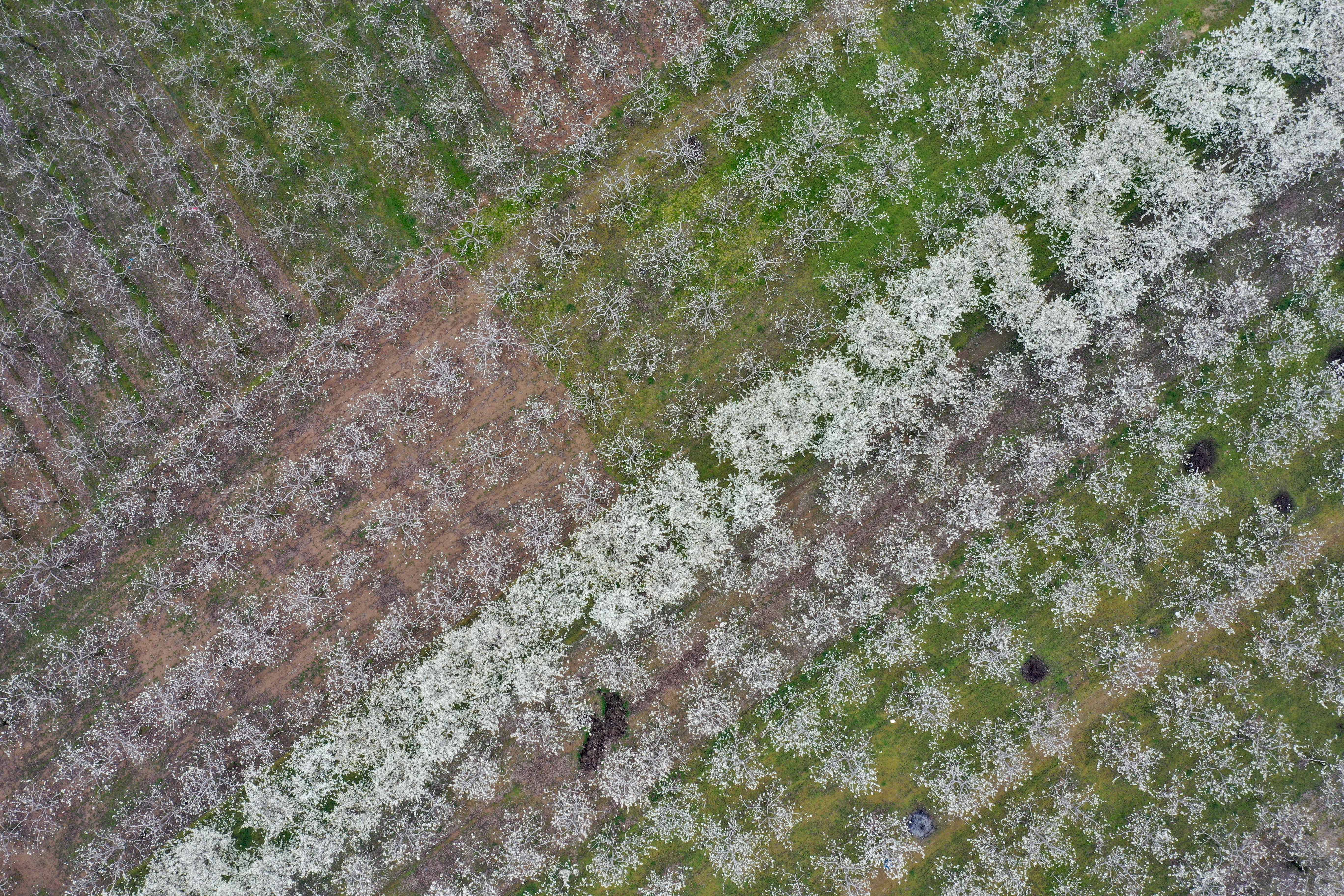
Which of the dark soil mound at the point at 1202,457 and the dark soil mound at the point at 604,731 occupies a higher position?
the dark soil mound at the point at 604,731

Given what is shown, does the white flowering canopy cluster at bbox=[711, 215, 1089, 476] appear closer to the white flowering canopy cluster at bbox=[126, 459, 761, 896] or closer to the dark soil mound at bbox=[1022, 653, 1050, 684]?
the white flowering canopy cluster at bbox=[126, 459, 761, 896]

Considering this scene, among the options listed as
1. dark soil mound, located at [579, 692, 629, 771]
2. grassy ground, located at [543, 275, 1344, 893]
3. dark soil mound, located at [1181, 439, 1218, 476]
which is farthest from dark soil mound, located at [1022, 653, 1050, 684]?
dark soil mound, located at [579, 692, 629, 771]

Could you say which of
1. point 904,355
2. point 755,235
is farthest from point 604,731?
point 755,235

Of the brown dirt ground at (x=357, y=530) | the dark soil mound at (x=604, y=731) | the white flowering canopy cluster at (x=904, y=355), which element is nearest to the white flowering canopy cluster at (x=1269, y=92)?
the white flowering canopy cluster at (x=904, y=355)

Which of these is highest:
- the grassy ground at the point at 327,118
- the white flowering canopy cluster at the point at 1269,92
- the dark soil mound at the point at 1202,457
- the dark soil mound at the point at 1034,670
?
the grassy ground at the point at 327,118

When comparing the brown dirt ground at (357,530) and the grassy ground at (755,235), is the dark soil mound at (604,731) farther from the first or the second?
the grassy ground at (755,235)

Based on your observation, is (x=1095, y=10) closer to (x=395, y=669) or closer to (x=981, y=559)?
(x=981, y=559)
